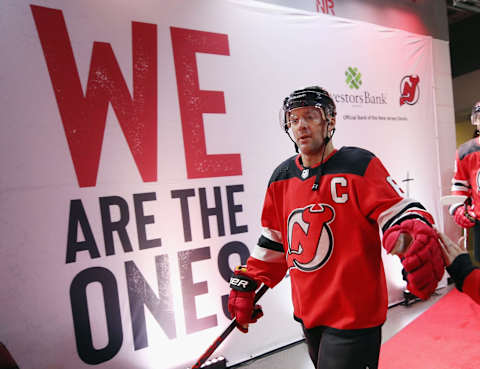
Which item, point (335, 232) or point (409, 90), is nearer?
point (335, 232)

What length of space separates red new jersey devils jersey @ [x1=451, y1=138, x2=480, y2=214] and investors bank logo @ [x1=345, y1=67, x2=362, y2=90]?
123cm

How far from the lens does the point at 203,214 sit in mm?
2664

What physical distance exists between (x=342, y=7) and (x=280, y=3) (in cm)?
87

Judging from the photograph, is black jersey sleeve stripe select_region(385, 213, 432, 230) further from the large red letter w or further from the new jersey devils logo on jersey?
the large red letter w

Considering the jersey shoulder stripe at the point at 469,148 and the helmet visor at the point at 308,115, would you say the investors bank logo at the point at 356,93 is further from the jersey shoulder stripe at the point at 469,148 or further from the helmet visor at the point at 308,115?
the helmet visor at the point at 308,115

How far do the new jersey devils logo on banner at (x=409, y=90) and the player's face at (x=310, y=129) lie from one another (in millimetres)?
2824

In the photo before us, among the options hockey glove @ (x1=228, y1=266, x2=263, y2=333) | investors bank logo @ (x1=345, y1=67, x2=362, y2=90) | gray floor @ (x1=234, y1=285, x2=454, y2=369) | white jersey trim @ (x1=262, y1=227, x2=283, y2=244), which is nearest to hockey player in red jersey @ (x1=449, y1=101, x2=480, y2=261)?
gray floor @ (x1=234, y1=285, x2=454, y2=369)

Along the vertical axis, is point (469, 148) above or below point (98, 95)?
below

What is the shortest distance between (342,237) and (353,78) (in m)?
2.62

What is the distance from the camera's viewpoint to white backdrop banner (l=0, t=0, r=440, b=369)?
2.12 m

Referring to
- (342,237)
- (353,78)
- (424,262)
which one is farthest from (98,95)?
(353,78)

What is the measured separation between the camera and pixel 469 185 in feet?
11.4

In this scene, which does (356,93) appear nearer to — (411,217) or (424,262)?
(411,217)

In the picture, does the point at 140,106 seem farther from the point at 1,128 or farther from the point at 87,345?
the point at 87,345
